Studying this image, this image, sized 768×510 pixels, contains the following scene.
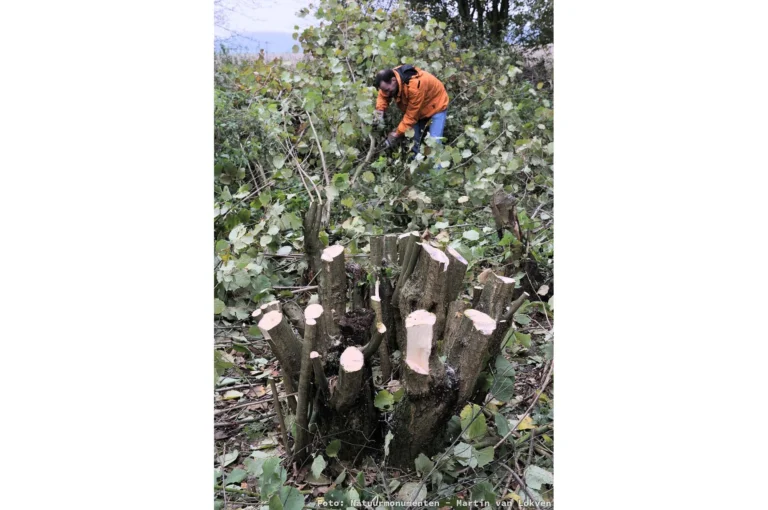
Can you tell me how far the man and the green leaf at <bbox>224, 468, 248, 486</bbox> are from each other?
6.25ft

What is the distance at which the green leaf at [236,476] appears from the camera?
159cm

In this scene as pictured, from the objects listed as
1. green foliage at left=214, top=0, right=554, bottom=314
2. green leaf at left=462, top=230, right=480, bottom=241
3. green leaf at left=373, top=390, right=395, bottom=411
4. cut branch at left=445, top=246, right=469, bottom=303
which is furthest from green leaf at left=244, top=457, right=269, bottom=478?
green leaf at left=462, top=230, right=480, bottom=241

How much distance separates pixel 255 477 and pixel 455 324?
748 millimetres

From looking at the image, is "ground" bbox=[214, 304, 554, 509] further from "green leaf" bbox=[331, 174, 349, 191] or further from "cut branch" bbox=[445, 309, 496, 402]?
"green leaf" bbox=[331, 174, 349, 191]

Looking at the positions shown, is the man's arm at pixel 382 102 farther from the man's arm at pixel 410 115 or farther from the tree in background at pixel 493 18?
the tree in background at pixel 493 18

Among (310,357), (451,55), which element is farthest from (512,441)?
(451,55)

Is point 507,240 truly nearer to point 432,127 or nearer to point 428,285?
point 428,285

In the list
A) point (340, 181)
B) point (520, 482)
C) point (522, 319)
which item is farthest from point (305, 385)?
point (340, 181)

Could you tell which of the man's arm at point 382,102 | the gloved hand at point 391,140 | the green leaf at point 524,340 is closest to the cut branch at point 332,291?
the green leaf at point 524,340

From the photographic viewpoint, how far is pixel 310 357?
1.50 meters

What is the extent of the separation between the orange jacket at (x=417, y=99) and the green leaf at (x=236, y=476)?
6.50ft
